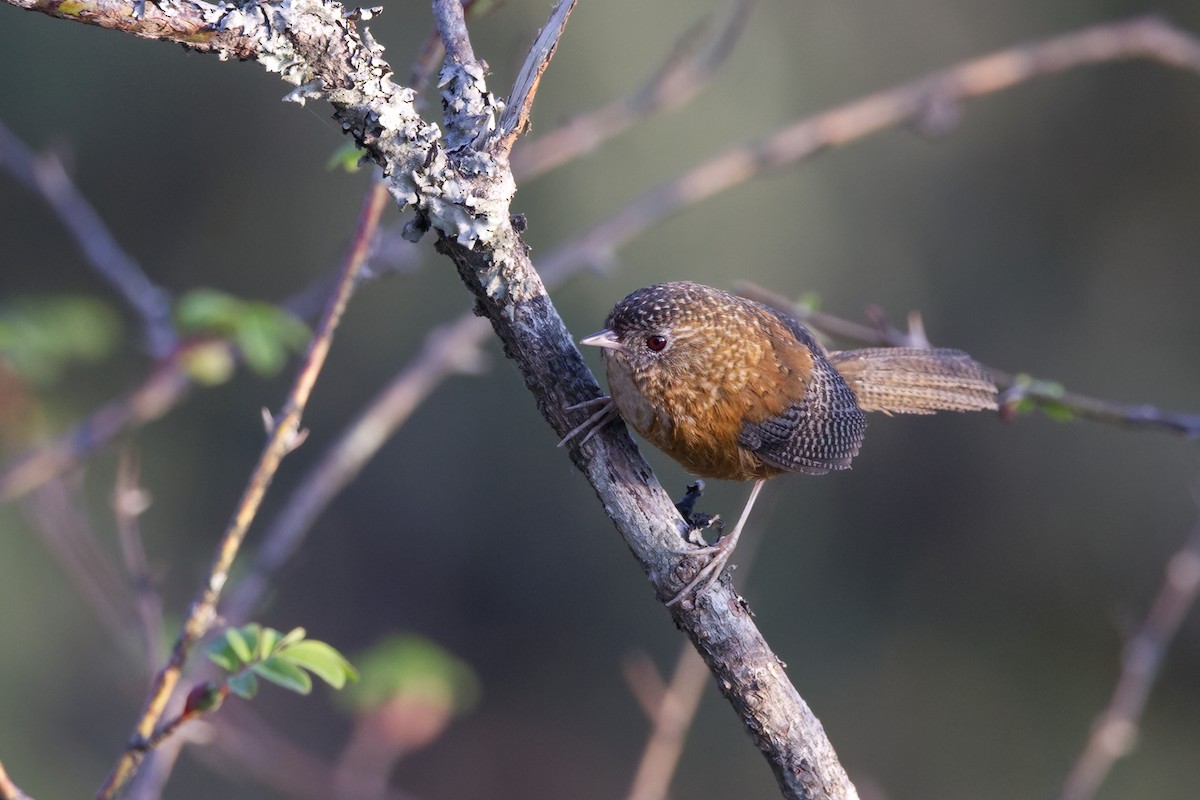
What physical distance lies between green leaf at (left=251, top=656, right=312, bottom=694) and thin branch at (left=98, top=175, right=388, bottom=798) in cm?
17

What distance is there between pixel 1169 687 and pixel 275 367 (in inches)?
253

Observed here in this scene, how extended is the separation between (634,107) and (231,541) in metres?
2.67

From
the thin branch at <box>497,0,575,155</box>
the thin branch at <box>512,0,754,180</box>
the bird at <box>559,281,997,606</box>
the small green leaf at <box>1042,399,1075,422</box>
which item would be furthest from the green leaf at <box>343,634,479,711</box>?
the thin branch at <box>497,0,575,155</box>

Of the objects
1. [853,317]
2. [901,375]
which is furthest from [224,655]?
[853,317]

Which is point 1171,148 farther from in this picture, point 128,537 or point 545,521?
point 128,537

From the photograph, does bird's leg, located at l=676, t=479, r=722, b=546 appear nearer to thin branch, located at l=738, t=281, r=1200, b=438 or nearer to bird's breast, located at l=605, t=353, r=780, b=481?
bird's breast, located at l=605, t=353, r=780, b=481

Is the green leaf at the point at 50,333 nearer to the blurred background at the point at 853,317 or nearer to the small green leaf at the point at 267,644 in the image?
the small green leaf at the point at 267,644

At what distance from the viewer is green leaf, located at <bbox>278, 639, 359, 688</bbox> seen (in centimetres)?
179

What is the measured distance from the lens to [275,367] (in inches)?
124

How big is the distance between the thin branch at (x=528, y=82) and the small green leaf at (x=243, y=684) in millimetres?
979

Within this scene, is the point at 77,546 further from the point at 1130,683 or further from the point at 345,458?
the point at 1130,683

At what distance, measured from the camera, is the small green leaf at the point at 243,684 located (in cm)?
168

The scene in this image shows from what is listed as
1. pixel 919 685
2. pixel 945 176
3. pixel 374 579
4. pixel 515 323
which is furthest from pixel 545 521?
pixel 515 323

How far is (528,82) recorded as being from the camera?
181 centimetres
